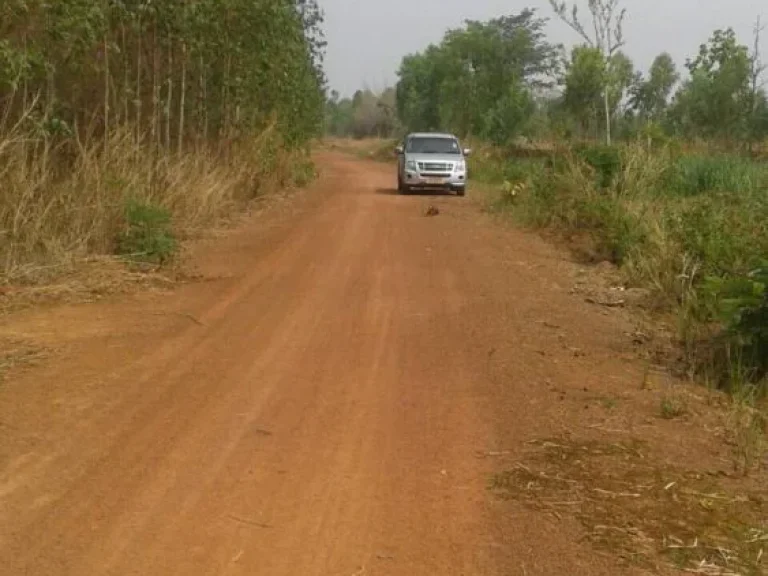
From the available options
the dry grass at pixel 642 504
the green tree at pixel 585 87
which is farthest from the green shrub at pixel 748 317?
the green tree at pixel 585 87

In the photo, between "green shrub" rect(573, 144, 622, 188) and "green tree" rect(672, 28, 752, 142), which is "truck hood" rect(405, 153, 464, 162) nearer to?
"green shrub" rect(573, 144, 622, 188)

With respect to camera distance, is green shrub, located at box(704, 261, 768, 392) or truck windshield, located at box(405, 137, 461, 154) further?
truck windshield, located at box(405, 137, 461, 154)

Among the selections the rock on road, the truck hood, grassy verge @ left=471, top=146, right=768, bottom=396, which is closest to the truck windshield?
the truck hood

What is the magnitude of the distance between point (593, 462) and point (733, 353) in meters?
3.40

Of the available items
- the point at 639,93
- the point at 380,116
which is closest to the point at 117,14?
the point at 639,93

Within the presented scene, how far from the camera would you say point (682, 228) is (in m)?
12.8

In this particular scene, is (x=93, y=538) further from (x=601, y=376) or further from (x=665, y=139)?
(x=665, y=139)

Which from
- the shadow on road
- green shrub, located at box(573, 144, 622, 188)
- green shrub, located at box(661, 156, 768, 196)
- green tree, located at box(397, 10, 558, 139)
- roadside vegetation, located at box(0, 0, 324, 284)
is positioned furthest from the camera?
green tree, located at box(397, 10, 558, 139)

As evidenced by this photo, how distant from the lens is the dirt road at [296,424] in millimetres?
4633

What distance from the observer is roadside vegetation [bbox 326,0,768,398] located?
30.7 feet

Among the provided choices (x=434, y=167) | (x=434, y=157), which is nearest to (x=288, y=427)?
(x=434, y=167)

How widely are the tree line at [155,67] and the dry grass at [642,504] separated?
783 centimetres

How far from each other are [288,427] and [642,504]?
7.16 feet

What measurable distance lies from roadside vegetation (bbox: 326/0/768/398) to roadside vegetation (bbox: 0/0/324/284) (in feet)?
20.4
